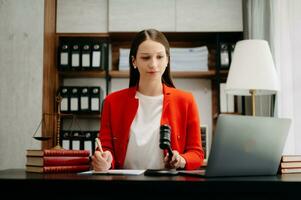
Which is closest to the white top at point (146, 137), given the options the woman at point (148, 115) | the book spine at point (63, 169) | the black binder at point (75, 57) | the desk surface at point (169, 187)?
the woman at point (148, 115)

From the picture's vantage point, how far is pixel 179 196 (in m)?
0.96

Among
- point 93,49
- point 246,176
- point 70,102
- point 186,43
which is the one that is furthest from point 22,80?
point 246,176

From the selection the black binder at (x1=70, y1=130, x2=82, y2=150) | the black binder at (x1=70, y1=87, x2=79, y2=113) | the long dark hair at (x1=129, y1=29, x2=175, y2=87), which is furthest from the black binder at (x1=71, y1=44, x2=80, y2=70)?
the long dark hair at (x1=129, y1=29, x2=175, y2=87)

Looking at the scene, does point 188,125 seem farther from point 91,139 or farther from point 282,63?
point 91,139

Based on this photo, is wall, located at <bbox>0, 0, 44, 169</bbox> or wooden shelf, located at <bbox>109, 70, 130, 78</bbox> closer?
wall, located at <bbox>0, 0, 44, 169</bbox>

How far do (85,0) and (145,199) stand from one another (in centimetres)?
299

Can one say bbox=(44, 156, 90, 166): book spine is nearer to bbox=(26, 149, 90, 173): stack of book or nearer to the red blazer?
bbox=(26, 149, 90, 173): stack of book

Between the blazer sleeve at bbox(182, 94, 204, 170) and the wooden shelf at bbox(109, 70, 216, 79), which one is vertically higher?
the wooden shelf at bbox(109, 70, 216, 79)

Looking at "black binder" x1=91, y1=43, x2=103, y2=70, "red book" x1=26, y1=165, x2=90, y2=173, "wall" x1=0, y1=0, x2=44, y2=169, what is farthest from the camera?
"black binder" x1=91, y1=43, x2=103, y2=70

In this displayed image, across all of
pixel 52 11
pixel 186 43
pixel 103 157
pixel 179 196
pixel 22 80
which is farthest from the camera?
pixel 186 43

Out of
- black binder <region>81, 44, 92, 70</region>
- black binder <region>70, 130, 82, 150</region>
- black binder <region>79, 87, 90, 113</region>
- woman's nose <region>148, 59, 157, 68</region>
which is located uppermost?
black binder <region>81, 44, 92, 70</region>

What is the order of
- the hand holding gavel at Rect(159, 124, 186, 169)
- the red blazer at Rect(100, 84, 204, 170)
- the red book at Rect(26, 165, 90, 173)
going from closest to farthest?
the hand holding gavel at Rect(159, 124, 186, 169) → the red book at Rect(26, 165, 90, 173) → the red blazer at Rect(100, 84, 204, 170)

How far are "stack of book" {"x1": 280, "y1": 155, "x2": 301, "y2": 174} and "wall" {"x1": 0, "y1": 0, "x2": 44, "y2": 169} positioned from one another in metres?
2.45

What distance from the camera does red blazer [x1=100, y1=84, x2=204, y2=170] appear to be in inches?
67.8
